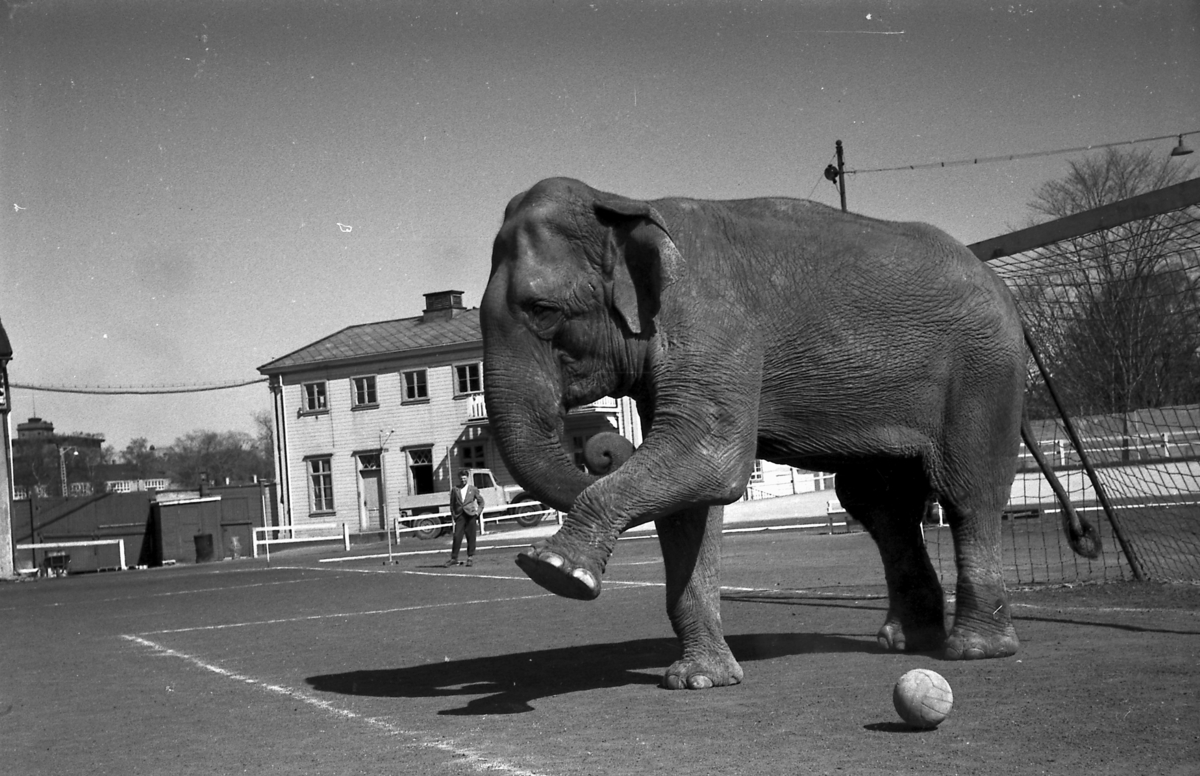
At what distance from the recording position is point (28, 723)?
27.6 feet

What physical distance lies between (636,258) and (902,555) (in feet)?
9.80

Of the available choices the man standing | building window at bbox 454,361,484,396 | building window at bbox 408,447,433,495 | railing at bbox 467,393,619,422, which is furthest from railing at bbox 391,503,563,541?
the man standing

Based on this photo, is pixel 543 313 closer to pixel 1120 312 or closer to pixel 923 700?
pixel 923 700

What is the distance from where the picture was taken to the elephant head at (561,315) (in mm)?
7441

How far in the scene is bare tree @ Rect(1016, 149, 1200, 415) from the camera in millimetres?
11773

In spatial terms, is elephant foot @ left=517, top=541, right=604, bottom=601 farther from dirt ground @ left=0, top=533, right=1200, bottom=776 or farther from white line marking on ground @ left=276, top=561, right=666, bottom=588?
white line marking on ground @ left=276, top=561, right=666, bottom=588

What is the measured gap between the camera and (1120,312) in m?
13.2

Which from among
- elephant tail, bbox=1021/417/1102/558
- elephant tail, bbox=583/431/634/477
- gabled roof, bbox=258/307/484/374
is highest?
gabled roof, bbox=258/307/484/374

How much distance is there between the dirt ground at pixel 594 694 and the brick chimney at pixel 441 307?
4537cm

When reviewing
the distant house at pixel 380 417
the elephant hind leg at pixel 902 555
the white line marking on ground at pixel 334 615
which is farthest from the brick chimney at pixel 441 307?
the elephant hind leg at pixel 902 555

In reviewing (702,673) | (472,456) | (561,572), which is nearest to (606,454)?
(702,673)

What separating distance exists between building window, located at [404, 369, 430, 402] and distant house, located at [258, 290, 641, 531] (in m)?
0.04

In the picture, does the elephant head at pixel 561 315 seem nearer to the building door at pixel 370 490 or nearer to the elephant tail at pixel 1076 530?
the elephant tail at pixel 1076 530

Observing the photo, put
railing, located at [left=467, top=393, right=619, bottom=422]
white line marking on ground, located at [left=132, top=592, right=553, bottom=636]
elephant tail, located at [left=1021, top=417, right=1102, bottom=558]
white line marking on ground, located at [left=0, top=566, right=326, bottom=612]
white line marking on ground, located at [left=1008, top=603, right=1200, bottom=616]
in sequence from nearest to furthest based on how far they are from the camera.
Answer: white line marking on ground, located at [left=1008, top=603, right=1200, bottom=616] < elephant tail, located at [left=1021, top=417, right=1102, bottom=558] < white line marking on ground, located at [left=132, top=592, right=553, bottom=636] < white line marking on ground, located at [left=0, top=566, right=326, bottom=612] < railing, located at [left=467, top=393, right=619, bottom=422]
